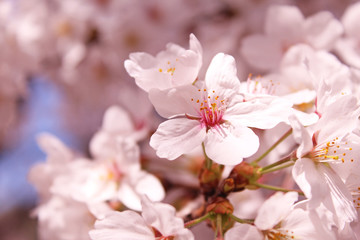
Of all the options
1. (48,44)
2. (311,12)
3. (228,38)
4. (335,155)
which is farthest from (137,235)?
(311,12)

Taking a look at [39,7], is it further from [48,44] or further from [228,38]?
[228,38]

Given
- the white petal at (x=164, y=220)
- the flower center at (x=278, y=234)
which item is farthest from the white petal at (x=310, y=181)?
the white petal at (x=164, y=220)

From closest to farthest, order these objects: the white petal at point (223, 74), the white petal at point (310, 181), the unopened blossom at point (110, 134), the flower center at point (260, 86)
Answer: the white petal at point (310, 181) < the white petal at point (223, 74) < the flower center at point (260, 86) < the unopened blossom at point (110, 134)

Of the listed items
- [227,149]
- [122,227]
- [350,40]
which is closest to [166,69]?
[227,149]

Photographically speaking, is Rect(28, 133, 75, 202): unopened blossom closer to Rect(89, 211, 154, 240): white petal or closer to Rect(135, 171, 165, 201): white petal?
Rect(135, 171, 165, 201): white petal

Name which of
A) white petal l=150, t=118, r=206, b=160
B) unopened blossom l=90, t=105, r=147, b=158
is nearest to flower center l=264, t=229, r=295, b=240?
white petal l=150, t=118, r=206, b=160

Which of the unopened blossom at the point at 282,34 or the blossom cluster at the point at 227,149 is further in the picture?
the unopened blossom at the point at 282,34

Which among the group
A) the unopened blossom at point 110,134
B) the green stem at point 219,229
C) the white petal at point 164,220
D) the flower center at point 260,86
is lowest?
the green stem at point 219,229

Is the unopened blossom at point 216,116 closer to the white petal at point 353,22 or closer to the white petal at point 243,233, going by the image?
the white petal at point 243,233
